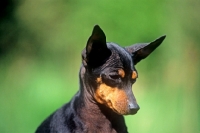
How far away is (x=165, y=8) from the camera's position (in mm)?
8664

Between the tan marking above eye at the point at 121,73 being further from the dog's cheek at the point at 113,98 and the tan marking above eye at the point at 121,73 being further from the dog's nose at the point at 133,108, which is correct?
the dog's nose at the point at 133,108

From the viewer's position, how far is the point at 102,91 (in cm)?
416

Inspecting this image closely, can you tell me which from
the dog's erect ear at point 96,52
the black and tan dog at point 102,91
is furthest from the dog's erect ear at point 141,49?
the dog's erect ear at point 96,52

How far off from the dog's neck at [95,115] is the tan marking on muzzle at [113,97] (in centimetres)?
18

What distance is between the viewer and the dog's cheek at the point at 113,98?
4.07 m

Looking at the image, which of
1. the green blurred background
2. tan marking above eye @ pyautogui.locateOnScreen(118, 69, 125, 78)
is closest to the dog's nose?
tan marking above eye @ pyautogui.locateOnScreen(118, 69, 125, 78)

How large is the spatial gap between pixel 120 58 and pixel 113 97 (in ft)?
1.04

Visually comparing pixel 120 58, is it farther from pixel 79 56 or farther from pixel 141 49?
pixel 79 56

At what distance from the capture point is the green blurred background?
724 centimetres

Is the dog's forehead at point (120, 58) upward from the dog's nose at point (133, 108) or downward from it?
upward

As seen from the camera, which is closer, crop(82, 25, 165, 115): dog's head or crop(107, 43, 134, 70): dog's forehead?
crop(82, 25, 165, 115): dog's head

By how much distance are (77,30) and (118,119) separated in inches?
191

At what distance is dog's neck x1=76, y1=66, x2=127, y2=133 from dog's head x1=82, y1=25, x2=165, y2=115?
0.42 ft

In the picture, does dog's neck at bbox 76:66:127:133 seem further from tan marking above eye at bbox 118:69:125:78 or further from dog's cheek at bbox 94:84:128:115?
tan marking above eye at bbox 118:69:125:78
